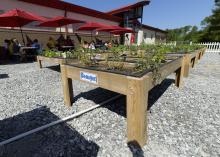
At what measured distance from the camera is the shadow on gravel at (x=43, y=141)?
1.67 meters

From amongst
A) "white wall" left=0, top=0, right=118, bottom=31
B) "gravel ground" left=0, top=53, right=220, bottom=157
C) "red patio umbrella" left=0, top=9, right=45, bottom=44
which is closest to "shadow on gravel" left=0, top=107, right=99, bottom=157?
"gravel ground" left=0, top=53, right=220, bottom=157

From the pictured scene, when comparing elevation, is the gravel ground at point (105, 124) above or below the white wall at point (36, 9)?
below

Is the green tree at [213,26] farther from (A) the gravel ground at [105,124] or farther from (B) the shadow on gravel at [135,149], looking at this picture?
(B) the shadow on gravel at [135,149]

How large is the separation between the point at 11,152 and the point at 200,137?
2237mm

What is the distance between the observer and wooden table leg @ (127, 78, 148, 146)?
59.7 inches

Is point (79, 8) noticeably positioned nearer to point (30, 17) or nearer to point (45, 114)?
point (30, 17)

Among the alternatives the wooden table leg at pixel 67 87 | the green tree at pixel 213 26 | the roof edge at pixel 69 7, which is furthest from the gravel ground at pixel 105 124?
the green tree at pixel 213 26

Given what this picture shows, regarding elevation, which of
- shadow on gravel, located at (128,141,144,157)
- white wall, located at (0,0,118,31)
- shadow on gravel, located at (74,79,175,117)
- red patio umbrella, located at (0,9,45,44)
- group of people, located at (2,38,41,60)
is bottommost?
shadow on gravel, located at (128,141,144,157)

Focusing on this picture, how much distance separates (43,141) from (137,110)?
3.99 feet

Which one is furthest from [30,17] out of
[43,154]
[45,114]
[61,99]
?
[43,154]

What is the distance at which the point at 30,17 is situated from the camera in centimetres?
677

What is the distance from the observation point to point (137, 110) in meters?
1.57

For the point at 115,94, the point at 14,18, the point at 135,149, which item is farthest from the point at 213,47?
the point at 135,149

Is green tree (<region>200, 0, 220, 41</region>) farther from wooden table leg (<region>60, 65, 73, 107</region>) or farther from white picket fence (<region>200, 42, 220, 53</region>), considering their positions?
A: wooden table leg (<region>60, 65, 73, 107</region>)
